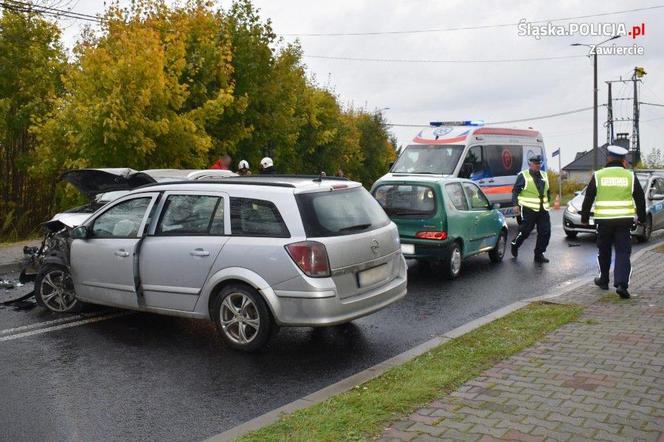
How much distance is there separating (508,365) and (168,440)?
2.77 m

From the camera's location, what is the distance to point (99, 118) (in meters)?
12.7

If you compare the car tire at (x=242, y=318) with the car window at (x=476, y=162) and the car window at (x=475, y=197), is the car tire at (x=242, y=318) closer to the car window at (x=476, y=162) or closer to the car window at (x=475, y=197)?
the car window at (x=475, y=197)

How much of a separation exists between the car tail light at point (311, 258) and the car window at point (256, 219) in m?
0.20

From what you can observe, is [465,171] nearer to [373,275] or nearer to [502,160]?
[502,160]

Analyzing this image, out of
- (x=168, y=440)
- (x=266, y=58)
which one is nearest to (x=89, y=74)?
(x=266, y=58)

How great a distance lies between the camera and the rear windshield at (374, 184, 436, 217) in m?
10.5

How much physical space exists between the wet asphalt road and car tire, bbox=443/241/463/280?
53.3 inches

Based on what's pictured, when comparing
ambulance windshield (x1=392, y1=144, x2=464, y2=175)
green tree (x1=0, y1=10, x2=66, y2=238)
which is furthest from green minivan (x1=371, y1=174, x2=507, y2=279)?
green tree (x1=0, y1=10, x2=66, y2=238)

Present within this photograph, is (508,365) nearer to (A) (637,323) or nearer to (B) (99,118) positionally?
(A) (637,323)

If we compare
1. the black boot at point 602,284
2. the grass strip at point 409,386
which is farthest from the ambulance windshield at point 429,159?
the grass strip at point 409,386

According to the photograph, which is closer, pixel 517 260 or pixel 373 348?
pixel 373 348

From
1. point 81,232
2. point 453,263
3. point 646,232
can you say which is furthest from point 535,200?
point 81,232

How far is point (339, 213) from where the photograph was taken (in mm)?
6492

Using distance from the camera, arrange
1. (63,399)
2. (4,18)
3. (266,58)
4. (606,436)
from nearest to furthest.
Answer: (606,436)
(63,399)
(4,18)
(266,58)
